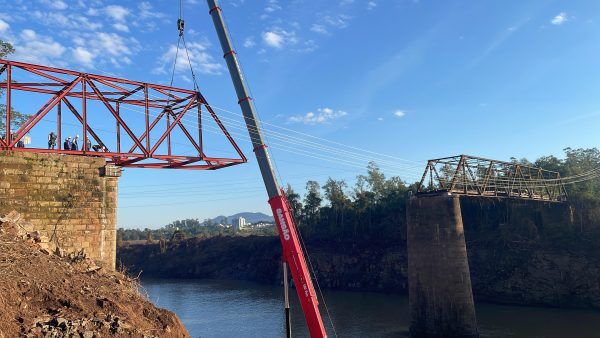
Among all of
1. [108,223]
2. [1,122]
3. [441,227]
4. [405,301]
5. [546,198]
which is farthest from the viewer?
[405,301]

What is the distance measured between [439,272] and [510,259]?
936 inches

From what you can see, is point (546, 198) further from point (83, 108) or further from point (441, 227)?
point (83, 108)

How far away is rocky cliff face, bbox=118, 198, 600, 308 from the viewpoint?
4900 cm

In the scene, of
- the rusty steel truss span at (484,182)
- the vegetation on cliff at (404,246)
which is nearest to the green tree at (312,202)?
the vegetation on cliff at (404,246)

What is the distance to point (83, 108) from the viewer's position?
18.4 metres

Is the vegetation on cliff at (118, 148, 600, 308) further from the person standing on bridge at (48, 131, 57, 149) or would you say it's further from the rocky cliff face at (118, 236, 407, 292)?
the person standing on bridge at (48, 131, 57, 149)

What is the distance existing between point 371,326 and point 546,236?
26.0 meters

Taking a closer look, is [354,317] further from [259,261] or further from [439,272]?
[259,261]

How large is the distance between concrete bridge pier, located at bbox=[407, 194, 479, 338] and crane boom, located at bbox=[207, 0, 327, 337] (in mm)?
22917

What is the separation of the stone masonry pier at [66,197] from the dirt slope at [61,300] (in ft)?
14.2

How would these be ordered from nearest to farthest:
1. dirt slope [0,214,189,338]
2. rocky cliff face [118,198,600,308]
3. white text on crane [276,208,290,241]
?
dirt slope [0,214,189,338] < white text on crane [276,208,290,241] < rocky cliff face [118,198,600,308]

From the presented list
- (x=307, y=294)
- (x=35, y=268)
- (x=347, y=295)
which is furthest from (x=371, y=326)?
(x=35, y=268)

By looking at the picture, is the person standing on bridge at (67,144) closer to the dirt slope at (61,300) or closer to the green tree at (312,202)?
the dirt slope at (61,300)

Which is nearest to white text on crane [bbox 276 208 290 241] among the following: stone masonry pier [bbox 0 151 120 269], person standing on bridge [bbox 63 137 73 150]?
stone masonry pier [bbox 0 151 120 269]
